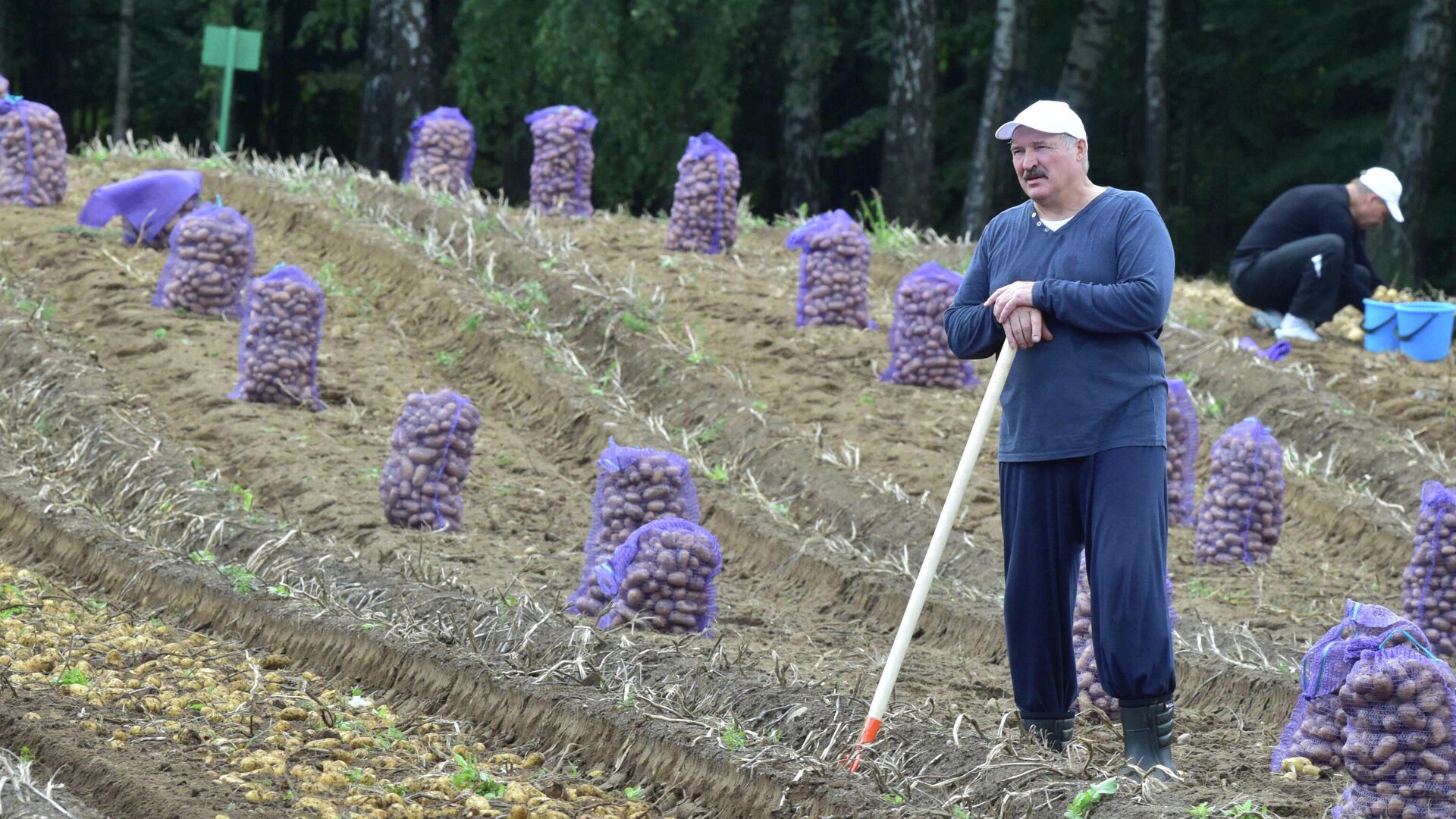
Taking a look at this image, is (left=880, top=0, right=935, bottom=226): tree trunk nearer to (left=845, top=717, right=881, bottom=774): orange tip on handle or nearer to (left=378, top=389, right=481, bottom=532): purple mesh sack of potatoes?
(left=378, top=389, right=481, bottom=532): purple mesh sack of potatoes

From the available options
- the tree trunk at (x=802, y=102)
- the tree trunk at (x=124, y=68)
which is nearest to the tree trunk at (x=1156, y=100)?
the tree trunk at (x=802, y=102)

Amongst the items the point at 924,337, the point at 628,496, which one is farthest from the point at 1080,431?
the point at 924,337

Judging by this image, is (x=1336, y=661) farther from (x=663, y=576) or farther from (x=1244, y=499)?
(x=1244, y=499)

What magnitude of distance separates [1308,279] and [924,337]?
9.11 ft

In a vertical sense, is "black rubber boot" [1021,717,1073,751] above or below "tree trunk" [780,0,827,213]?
below

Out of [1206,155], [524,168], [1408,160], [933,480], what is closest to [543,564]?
[933,480]

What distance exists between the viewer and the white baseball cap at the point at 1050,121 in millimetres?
4062

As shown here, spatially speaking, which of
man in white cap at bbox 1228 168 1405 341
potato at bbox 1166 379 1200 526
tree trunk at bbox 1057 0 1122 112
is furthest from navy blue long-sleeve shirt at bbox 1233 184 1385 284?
tree trunk at bbox 1057 0 1122 112

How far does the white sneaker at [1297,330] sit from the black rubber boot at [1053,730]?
6555mm

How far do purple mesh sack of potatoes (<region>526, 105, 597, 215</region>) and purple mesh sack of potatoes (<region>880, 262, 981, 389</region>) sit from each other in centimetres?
359

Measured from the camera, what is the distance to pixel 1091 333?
4.11 metres

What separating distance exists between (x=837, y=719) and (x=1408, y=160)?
13593 millimetres

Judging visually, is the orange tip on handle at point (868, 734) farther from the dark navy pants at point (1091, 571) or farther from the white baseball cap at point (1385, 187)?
the white baseball cap at point (1385, 187)

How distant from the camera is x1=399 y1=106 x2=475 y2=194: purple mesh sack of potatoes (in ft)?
39.7
